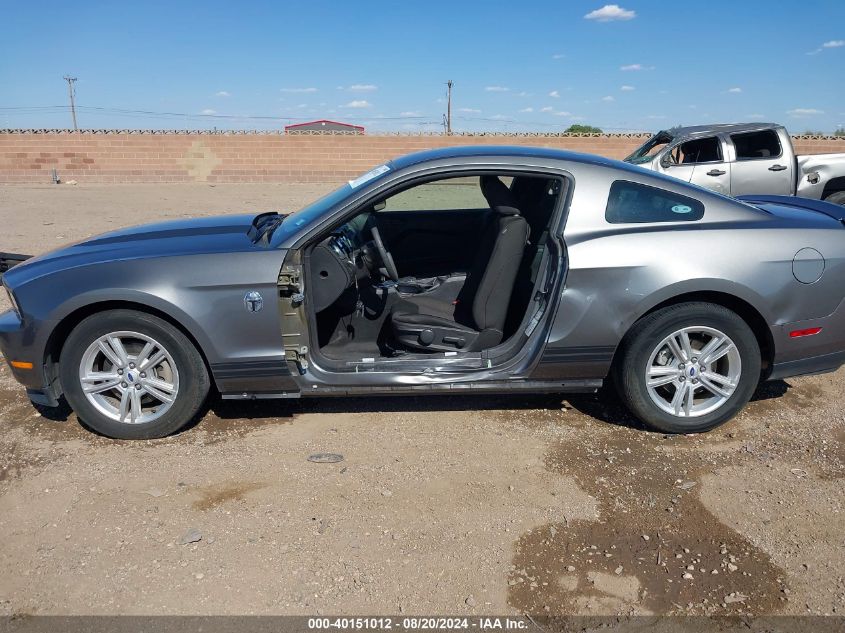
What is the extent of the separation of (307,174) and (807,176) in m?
19.1

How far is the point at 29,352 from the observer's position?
377 centimetres

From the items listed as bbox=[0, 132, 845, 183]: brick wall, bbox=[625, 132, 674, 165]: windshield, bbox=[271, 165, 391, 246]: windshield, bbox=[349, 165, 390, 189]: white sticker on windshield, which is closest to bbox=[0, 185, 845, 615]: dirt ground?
bbox=[271, 165, 391, 246]: windshield

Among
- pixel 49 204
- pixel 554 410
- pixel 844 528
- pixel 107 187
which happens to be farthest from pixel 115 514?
pixel 107 187

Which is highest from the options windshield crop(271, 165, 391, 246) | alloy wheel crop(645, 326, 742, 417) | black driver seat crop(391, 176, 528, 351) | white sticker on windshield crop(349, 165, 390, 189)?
white sticker on windshield crop(349, 165, 390, 189)

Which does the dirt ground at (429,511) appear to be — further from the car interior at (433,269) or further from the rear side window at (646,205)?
the rear side window at (646,205)

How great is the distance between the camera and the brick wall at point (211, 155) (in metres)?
25.5

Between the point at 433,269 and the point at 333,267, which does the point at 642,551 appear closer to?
the point at 333,267

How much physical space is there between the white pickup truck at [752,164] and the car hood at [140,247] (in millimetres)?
7388

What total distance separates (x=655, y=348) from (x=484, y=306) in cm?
99

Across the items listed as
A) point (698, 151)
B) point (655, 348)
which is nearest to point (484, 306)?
point (655, 348)

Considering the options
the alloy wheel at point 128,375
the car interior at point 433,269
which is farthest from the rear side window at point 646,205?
the alloy wheel at point 128,375

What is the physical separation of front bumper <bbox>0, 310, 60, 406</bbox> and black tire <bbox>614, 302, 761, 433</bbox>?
322 centimetres

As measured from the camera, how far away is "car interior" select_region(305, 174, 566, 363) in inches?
157

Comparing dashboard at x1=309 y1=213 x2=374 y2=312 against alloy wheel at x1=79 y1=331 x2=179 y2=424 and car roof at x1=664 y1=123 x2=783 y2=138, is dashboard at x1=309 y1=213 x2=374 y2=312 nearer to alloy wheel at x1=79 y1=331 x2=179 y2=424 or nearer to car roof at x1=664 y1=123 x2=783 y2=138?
alloy wheel at x1=79 y1=331 x2=179 y2=424
